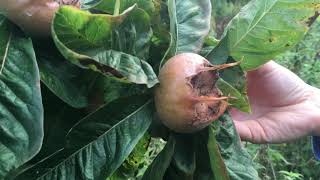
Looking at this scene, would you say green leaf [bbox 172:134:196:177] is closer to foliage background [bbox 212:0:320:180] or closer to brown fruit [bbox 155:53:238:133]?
brown fruit [bbox 155:53:238:133]

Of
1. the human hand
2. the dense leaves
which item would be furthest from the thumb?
the dense leaves

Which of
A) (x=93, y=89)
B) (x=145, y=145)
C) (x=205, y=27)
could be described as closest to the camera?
(x=93, y=89)

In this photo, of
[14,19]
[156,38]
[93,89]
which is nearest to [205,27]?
[156,38]

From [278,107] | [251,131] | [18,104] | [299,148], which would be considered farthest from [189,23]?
[299,148]

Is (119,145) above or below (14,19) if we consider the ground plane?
below

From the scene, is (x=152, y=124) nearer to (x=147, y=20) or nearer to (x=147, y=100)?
(x=147, y=100)

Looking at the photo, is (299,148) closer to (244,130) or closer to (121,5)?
(244,130)
